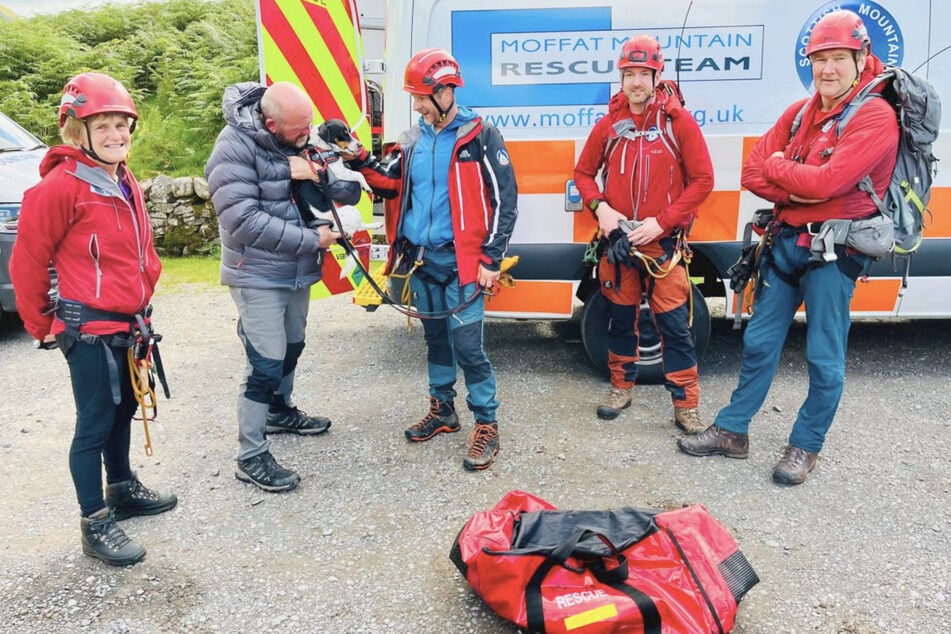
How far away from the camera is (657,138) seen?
3602 millimetres

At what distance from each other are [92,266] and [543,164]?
2.33 meters

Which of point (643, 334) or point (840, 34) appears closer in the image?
point (840, 34)

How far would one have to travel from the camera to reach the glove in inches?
147

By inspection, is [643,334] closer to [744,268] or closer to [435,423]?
[744,268]

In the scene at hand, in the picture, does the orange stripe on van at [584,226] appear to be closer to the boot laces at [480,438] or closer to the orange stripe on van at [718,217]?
the orange stripe on van at [718,217]

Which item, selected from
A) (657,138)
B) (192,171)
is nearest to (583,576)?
(657,138)

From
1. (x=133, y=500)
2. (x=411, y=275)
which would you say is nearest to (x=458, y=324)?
(x=411, y=275)

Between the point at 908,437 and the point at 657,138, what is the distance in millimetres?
1958

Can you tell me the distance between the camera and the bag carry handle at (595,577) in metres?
2.24

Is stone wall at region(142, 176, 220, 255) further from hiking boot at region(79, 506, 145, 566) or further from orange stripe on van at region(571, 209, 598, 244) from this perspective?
hiking boot at region(79, 506, 145, 566)

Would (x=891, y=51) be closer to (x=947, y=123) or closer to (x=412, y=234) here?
(x=947, y=123)

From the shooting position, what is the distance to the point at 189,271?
7520mm

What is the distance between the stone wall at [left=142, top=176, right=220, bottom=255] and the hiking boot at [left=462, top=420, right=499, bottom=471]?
5392 millimetres

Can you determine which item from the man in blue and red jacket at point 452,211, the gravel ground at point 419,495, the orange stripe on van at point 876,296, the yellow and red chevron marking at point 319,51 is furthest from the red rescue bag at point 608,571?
the yellow and red chevron marking at point 319,51
